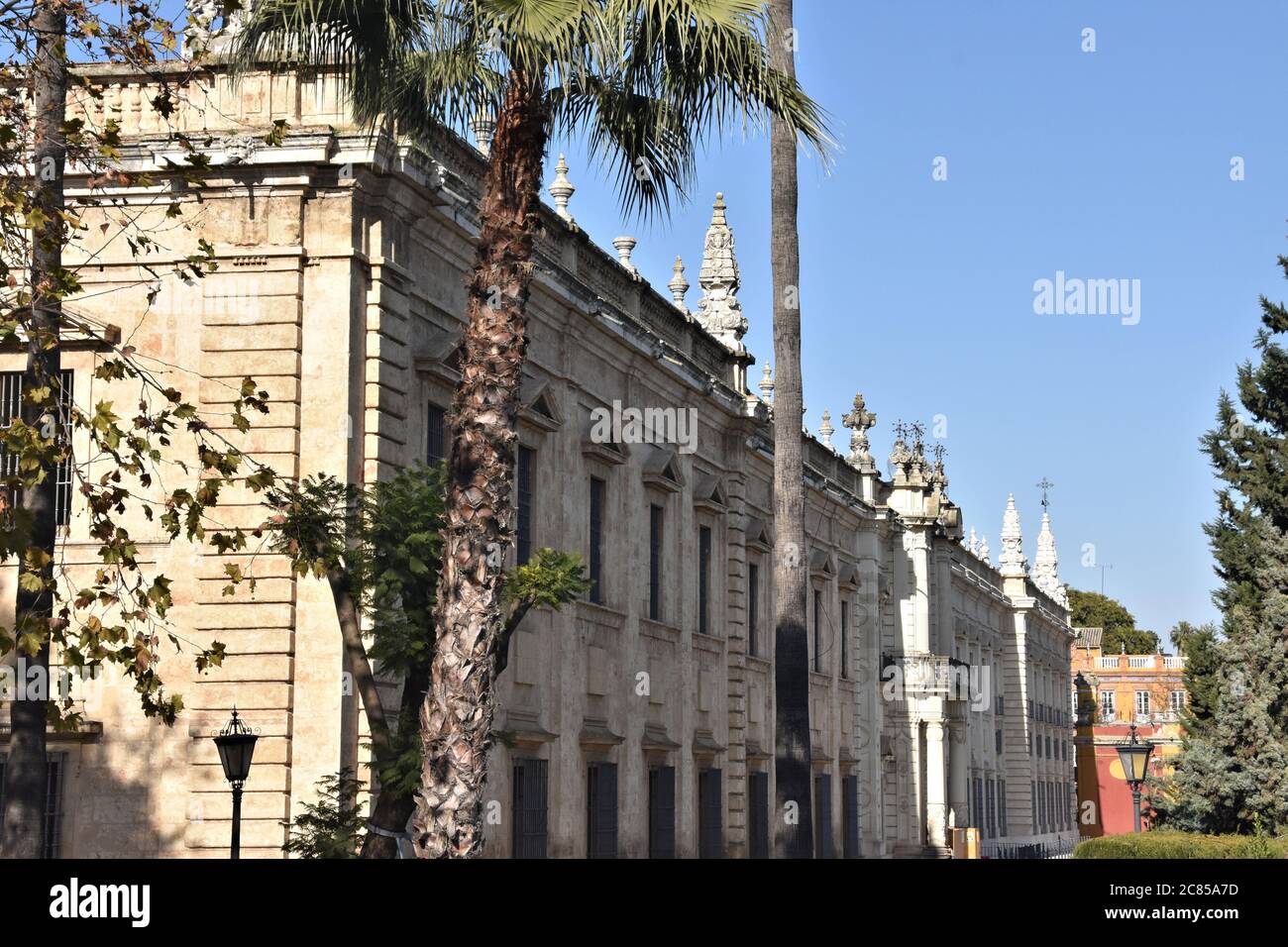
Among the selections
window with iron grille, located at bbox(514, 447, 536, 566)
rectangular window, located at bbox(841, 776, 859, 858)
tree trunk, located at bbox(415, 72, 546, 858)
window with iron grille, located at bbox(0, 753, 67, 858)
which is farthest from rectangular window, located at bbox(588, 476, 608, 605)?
rectangular window, located at bbox(841, 776, 859, 858)

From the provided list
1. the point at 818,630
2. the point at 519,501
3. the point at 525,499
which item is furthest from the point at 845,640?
the point at 519,501

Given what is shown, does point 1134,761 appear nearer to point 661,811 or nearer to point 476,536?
point 661,811

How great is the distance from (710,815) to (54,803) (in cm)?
1526

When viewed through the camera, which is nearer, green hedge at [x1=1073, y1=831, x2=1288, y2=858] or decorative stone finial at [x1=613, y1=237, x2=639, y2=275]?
green hedge at [x1=1073, y1=831, x2=1288, y2=858]

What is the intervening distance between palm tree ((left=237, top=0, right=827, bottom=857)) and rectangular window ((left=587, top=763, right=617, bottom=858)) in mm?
12373

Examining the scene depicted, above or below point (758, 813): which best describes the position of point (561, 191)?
above

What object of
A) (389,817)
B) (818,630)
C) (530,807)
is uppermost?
(818,630)

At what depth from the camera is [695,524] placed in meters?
32.1

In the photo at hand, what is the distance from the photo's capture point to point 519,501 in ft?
79.3

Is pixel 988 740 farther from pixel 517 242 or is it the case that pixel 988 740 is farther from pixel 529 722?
pixel 517 242

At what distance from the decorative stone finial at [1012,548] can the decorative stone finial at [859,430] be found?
28.6 metres

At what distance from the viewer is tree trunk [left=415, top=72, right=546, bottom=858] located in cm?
1323

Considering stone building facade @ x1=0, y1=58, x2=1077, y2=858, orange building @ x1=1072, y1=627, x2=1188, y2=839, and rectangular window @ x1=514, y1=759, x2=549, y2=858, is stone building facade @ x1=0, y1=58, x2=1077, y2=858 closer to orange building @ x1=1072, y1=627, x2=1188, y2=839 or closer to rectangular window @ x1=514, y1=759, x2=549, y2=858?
rectangular window @ x1=514, y1=759, x2=549, y2=858
